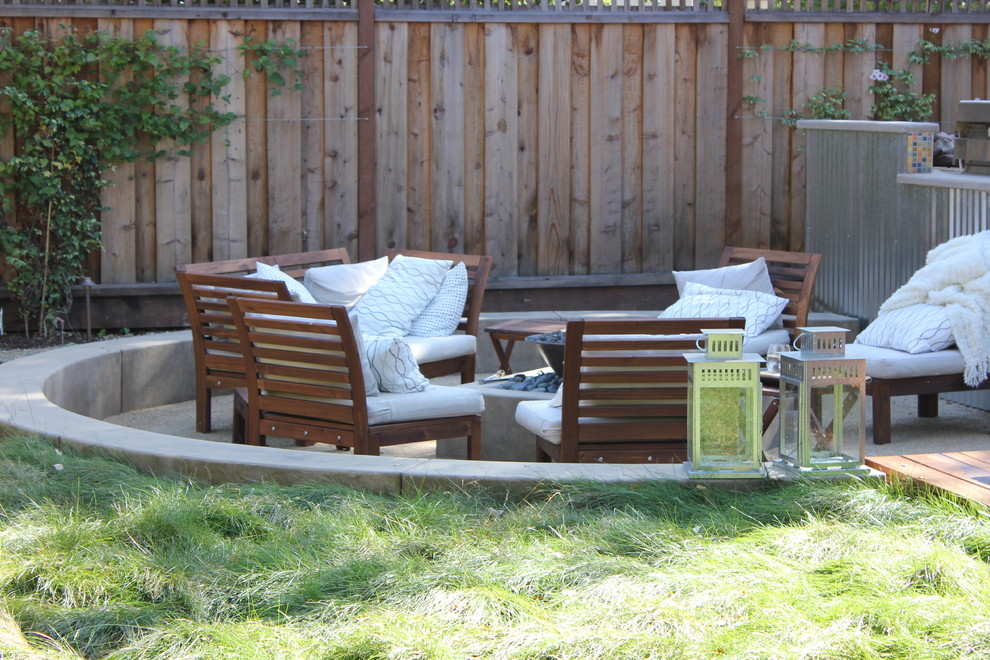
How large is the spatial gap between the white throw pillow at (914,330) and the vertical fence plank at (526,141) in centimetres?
323

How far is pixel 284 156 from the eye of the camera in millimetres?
8523

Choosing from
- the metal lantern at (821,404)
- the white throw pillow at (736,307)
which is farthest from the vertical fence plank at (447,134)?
the metal lantern at (821,404)

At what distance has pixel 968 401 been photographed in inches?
264

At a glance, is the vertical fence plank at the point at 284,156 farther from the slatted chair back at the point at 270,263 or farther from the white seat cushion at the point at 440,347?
the white seat cushion at the point at 440,347

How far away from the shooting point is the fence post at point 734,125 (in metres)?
9.11

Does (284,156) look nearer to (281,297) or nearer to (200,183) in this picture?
(200,183)

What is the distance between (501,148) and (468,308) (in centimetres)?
201

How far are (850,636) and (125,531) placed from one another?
2.02 m

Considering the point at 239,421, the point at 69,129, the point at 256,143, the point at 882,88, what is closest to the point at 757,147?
the point at 882,88

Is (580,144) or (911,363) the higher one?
(580,144)

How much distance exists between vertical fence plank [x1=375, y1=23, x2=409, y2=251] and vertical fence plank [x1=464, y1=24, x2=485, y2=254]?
43 centimetres

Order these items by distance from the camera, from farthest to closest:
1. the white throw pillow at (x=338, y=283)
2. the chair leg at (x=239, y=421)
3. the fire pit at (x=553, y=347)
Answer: the white throw pillow at (x=338, y=283), the fire pit at (x=553, y=347), the chair leg at (x=239, y=421)

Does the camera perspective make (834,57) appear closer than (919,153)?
No

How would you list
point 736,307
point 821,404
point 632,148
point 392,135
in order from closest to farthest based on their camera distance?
point 821,404 < point 736,307 < point 392,135 < point 632,148
